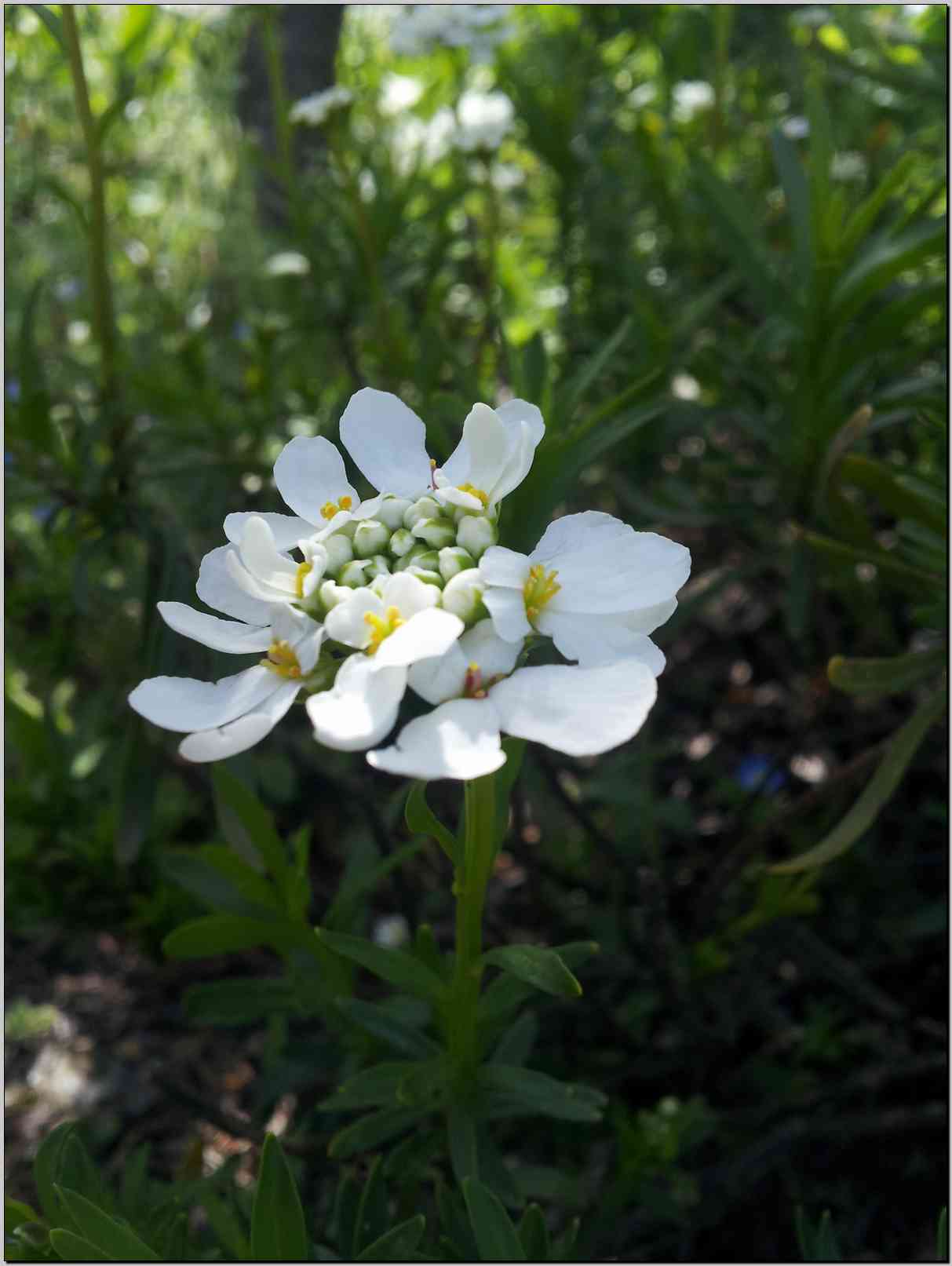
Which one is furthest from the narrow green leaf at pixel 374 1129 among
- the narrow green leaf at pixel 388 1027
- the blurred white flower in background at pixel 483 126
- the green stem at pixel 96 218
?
the blurred white flower in background at pixel 483 126

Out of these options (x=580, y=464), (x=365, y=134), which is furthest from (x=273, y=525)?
(x=365, y=134)

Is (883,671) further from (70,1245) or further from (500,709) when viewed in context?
(70,1245)

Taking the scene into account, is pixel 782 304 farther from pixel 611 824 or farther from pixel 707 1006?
pixel 707 1006

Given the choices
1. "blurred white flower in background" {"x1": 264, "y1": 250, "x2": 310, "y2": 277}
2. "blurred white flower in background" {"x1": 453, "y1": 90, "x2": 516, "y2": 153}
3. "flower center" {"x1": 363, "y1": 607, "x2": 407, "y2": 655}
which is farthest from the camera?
"blurred white flower in background" {"x1": 453, "y1": 90, "x2": 516, "y2": 153}

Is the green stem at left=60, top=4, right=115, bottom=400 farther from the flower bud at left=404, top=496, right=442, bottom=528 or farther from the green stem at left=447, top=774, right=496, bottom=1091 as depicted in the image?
the green stem at left=447, top=774, right=496, bottom=1091

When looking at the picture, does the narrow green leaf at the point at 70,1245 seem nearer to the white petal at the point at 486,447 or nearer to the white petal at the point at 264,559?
the white petal at the point at 264,559

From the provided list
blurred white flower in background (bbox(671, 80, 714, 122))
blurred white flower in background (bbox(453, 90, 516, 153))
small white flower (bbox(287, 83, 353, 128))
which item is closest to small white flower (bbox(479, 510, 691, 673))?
small white flower (bbox(287, 83, 353, 128))
